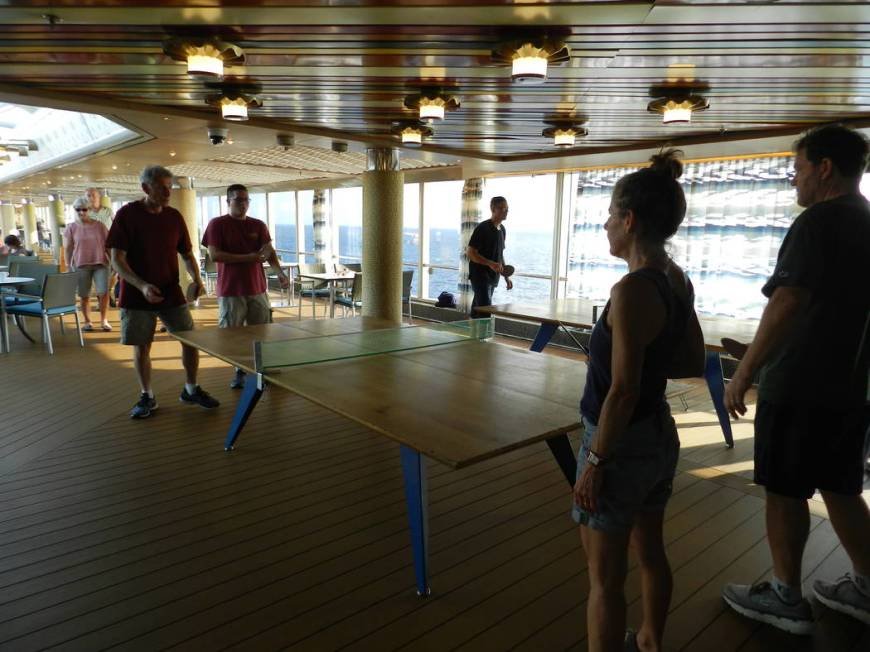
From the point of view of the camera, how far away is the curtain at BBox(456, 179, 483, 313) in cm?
825

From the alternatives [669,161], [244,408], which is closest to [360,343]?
[244,408]

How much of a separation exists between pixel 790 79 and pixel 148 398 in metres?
4.65

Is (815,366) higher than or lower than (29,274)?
higher

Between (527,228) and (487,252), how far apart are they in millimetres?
27510

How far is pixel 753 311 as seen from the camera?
6.00 meters

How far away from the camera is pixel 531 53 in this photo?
271 centimetres

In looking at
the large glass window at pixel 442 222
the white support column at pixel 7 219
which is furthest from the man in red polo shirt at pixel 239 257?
the white support column at pixel 7 219

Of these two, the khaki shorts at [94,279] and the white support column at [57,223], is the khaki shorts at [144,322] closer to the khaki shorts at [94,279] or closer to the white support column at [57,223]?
the khaki shorts at [94,279]

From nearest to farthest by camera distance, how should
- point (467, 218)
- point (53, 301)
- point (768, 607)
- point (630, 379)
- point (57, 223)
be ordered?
point (630, 379)
point (768, 607)
point (53, 301)
point (467, 218)
point (57, 223)

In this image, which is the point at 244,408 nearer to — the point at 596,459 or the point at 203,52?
the point at 203,52

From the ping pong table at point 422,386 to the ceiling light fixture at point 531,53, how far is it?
1.37 meters

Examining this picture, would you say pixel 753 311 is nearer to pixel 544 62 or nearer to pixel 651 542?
pixel 544 62

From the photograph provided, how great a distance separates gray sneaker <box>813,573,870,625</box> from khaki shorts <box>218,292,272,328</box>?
369 centimetres

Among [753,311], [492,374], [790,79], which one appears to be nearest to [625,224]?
[492,374]
